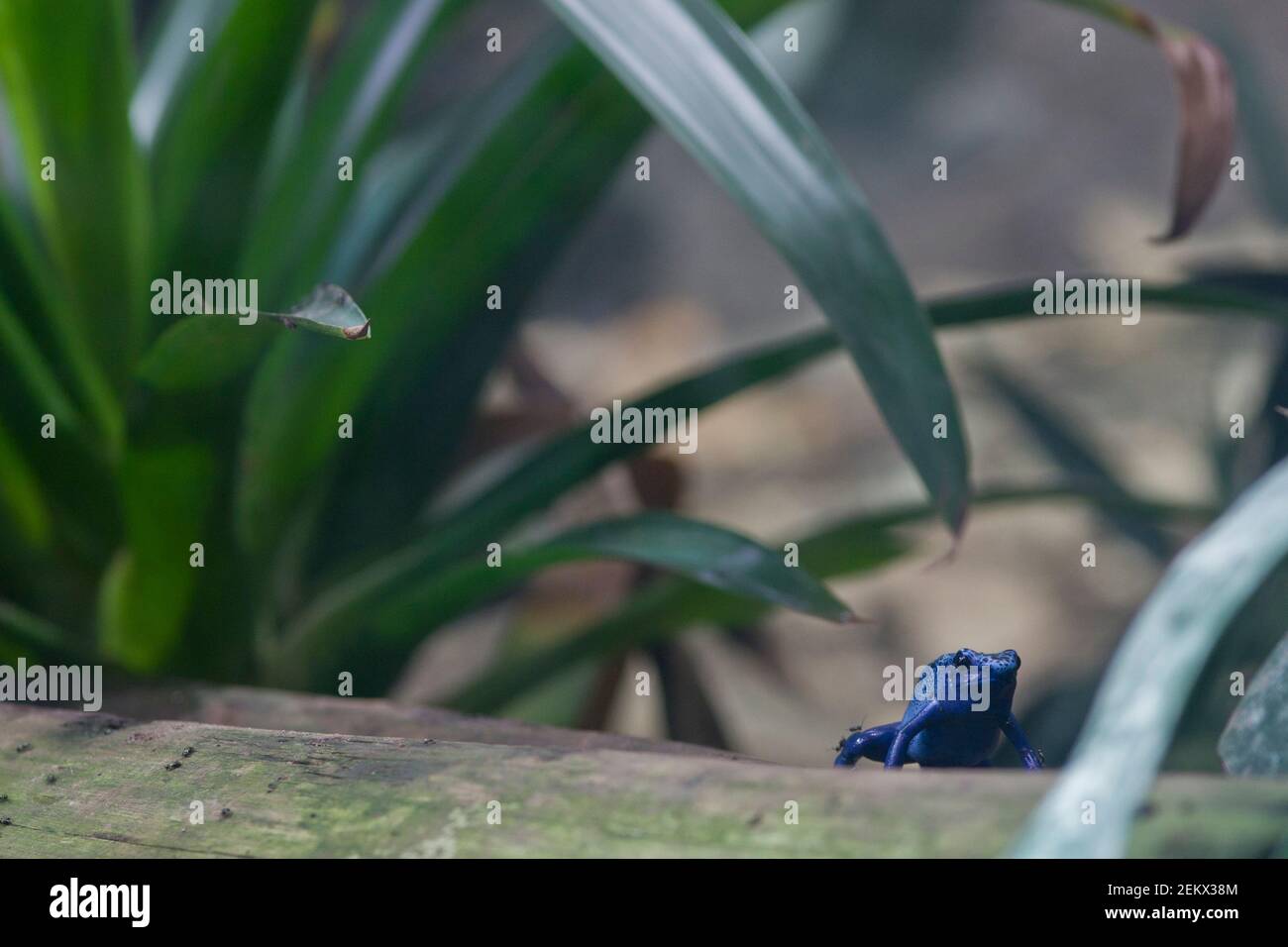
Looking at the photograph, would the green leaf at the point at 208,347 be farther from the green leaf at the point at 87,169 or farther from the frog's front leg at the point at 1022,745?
the frog's front leg at the point at 1022,745

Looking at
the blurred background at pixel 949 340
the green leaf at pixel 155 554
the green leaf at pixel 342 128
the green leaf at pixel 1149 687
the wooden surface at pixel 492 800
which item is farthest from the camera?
the blurred background at pixel 949 340

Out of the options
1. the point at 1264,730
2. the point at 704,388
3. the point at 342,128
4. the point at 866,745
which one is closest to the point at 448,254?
the point at 342,128

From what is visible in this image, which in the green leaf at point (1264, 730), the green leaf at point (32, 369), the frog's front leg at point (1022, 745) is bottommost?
the frog's front leg at point (1022, 745)

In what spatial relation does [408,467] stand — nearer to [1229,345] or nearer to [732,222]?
[1229,345]

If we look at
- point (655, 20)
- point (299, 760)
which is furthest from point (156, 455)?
point (655, 20)

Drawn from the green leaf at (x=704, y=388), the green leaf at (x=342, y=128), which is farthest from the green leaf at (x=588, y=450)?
the green leaf at (x=342, y=128)

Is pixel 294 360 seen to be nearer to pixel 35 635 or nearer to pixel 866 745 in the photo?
pixel 35 635

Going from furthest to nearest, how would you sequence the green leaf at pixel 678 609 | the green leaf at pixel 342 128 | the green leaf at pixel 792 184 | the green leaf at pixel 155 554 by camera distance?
1. the green leaf at pixel 678 609
2. the green leaf at pixel 342 128
3. the green leaf at pixel 155 554
4. the green leaf at pixel 792 184

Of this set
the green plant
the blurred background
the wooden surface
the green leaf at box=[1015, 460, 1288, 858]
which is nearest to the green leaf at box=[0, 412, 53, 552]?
the green plant

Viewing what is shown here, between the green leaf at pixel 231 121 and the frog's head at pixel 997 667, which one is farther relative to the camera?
the green leaf at pixel 231 121

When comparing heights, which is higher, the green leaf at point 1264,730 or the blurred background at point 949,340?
the blurred background at point 949,340
